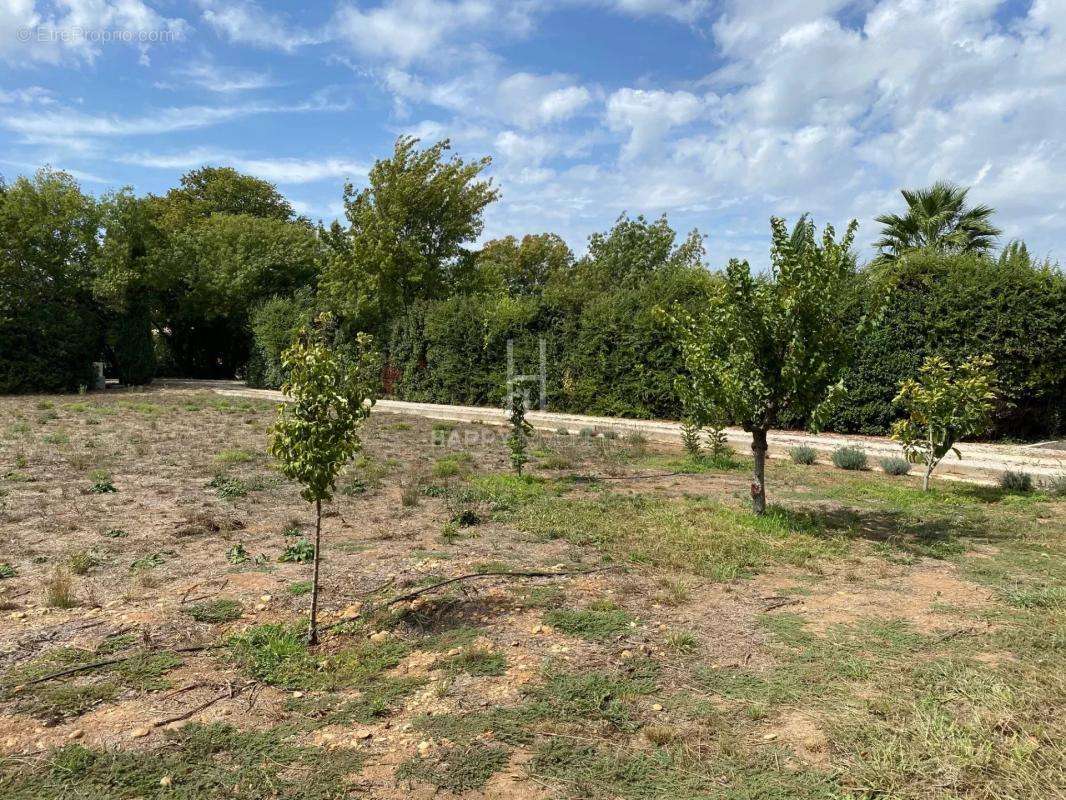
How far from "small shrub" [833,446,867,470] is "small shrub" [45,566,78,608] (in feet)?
32.6

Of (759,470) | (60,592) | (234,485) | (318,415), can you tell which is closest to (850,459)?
(759,470)

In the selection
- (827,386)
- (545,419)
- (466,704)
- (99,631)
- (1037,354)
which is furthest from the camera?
(545,419)

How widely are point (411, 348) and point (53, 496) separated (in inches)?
584

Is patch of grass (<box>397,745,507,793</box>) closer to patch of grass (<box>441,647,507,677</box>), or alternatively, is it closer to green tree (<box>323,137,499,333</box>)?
patch of grass (<box>441,647,507,677</box>)

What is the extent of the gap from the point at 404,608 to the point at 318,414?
1.50 metres

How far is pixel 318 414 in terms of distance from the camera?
4523 mm

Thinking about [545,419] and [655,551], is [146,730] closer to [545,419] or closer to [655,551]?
[655,551]

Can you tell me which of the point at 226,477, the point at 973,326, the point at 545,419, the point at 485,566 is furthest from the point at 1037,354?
the point at 226,477

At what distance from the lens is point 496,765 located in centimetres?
302

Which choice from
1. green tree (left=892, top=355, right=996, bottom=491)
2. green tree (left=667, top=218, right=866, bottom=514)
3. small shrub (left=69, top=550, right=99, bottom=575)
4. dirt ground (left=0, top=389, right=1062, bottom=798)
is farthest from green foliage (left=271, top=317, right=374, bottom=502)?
green tree (left=892, top=355, right=996, bottom=491)

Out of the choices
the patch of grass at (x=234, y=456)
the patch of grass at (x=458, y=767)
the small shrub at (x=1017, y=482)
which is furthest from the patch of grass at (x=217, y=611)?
the small shrub at (x=1017, y=482)

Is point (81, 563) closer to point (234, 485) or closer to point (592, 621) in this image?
point (234, 485)

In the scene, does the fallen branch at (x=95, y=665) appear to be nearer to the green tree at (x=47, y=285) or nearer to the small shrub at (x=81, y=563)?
the small shrub at (x=81, y=563)

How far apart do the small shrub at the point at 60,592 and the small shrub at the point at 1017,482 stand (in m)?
10.4
